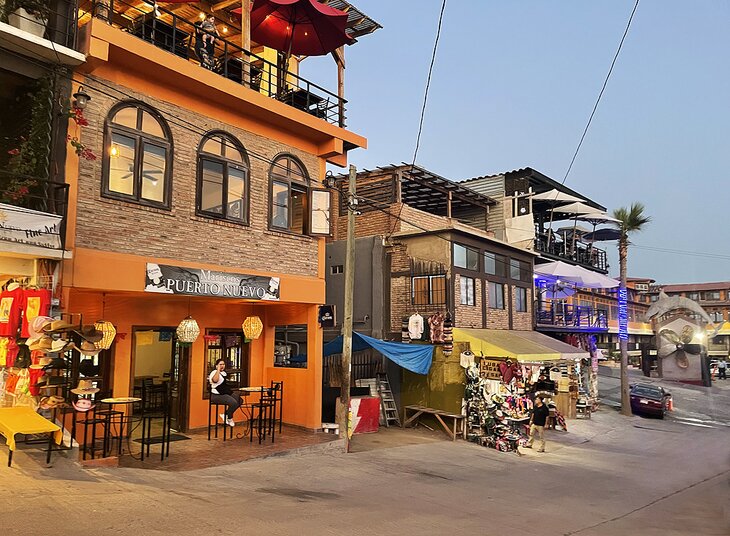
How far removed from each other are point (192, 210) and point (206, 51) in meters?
3.91

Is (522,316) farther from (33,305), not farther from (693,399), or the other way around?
(33,305)

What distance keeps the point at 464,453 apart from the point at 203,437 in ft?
21.9

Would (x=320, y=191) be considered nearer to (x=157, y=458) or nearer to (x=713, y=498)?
(x=157, y=458)

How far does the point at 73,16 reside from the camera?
985 centimetres

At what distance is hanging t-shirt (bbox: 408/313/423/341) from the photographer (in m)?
18.1

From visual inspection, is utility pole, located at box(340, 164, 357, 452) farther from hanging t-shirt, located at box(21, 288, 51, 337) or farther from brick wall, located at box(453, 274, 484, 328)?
hanging t-shirt, located at box(21, 288, 51, 337)

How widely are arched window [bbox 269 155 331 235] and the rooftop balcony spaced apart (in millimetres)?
1766

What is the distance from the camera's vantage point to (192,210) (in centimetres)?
1173

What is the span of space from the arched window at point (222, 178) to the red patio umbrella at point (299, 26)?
3.70m

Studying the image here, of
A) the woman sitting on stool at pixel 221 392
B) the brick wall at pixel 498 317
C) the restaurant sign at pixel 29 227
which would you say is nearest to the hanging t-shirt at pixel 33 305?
the restaurant sign at pixel 29 227

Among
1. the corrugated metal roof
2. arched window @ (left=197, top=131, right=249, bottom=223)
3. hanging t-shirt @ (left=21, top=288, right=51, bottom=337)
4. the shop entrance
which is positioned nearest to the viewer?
hanging t-shirt @ (left=21, top=288, right=51, bottom=337)

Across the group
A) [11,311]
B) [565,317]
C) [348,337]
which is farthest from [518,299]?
[11,311]

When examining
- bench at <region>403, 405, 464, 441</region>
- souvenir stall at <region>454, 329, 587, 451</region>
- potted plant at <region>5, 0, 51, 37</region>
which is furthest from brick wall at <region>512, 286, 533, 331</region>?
potted plant at <region>5, 0, 51, 37</region>

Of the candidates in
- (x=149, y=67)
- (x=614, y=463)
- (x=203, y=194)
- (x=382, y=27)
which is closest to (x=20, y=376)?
(x=203, y=194)
